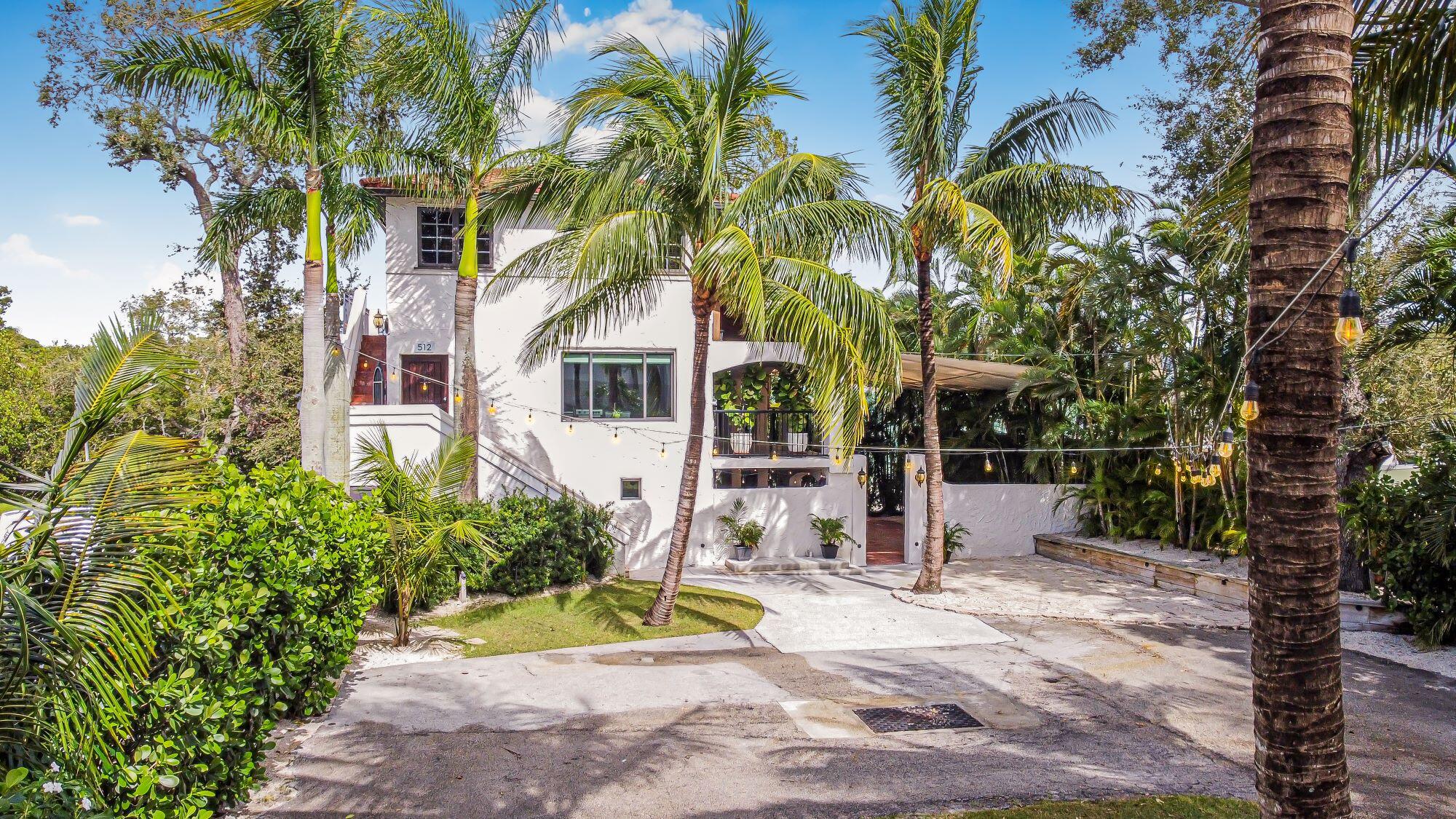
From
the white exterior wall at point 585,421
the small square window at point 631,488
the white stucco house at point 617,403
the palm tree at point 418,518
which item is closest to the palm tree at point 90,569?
the palm tree at point 418,518

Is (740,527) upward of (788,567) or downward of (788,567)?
upward

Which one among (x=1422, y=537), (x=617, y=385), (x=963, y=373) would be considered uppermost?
(x=963, y=373)

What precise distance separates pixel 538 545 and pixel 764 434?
245 inches

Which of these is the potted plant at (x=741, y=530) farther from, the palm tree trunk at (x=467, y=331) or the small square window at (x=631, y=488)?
the palm tree trunk at (x=467, y=331)

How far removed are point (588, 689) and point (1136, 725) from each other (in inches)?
214

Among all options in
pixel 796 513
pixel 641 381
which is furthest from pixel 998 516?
pixel 641 381

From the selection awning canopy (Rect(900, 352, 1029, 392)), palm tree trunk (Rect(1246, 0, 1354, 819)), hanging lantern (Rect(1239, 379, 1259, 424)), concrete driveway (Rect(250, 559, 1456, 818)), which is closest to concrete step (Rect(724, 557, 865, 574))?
awning canopy (Rect(900, 352, 1029, 392))

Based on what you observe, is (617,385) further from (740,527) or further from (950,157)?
(950,157)

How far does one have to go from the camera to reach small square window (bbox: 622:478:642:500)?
60.1 feet

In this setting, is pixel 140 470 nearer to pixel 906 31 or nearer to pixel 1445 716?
pixel 1445 716

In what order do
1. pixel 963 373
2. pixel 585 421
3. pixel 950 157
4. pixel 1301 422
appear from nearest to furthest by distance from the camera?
pixel 1301 422, pixel 950 157, pixel 585 421, pixel 963 373

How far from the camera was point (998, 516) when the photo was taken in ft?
64.2

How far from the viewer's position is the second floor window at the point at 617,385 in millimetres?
18234

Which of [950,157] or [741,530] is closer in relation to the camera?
[950,157]
